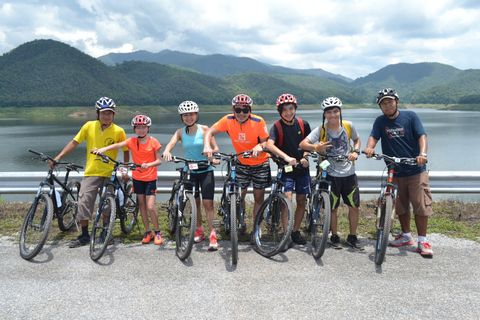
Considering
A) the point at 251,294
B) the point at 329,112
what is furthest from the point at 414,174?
the point at 251,294

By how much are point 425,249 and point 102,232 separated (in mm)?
4344

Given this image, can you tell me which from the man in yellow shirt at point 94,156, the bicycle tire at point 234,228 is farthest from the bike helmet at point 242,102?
the man in yellow shirt at point 94,156

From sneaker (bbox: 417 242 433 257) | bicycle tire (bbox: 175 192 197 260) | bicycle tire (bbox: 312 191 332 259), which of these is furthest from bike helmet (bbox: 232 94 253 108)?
sneaker (bbox: 417 242 433 257)

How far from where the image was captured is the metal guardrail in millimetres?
6387

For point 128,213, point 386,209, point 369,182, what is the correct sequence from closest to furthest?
1. point 386,209
2. point 128,213
3. point 369,182

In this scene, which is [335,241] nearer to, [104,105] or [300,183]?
[300,183]

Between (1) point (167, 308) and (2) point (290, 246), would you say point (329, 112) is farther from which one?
(1) point (167, 308)

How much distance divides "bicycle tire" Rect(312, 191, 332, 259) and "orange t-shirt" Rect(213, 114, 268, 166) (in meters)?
1.00

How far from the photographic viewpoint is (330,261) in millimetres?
4262

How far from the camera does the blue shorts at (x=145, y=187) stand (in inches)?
200

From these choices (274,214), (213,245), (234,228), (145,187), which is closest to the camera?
(234,228)

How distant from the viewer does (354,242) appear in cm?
475

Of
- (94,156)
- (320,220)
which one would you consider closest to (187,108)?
(94,156)

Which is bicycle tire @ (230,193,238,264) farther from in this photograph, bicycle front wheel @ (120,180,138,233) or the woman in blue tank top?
bicycle front wheel @ (120,180,138,233)
